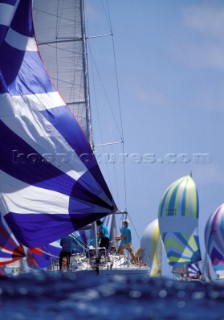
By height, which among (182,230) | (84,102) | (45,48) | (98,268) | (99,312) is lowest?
(182,230)

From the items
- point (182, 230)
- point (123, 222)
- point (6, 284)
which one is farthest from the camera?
point (182, 230)

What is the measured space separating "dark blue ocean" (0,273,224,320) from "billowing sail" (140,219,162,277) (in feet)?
66.5

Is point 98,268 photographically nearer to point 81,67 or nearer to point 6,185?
point 6,185

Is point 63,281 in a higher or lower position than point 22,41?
lower

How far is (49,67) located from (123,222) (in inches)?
282

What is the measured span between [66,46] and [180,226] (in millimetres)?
12082

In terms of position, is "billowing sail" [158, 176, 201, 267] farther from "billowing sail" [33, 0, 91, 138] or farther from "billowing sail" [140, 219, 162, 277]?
"billowing sail" [33, 0, 91, 138]

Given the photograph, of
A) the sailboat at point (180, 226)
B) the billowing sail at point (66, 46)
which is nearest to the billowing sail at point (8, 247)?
the billowing sail at point (66, 46)

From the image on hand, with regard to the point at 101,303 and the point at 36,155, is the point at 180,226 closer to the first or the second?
the point at 36,155

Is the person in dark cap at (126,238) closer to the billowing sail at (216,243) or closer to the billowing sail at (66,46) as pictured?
the billowing sail at (66,46)

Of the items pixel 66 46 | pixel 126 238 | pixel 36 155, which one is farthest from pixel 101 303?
pixel 66 46


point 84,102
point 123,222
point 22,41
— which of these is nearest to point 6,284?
point 22,41

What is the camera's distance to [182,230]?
112 feet

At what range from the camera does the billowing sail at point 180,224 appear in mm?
34250
